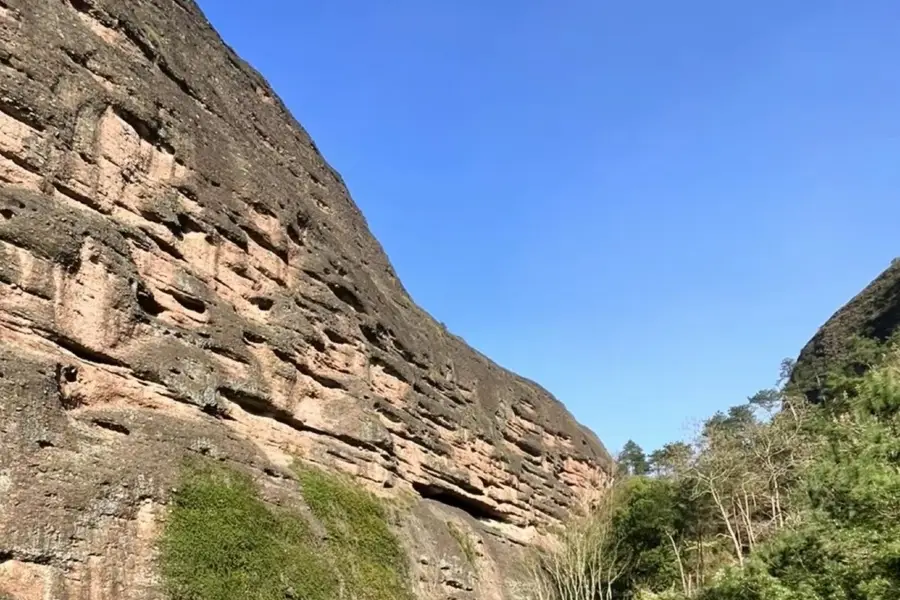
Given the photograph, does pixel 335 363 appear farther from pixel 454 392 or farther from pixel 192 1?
pixel 192 1

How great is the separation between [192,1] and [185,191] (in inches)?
296

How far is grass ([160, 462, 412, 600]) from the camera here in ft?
39.2

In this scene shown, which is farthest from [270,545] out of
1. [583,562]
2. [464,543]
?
[583,562]

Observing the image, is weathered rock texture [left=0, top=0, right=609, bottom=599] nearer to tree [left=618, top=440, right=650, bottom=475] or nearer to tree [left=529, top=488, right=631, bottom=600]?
tree [left=529, top=488, right=631, bottom=600]

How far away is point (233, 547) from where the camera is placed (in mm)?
12781

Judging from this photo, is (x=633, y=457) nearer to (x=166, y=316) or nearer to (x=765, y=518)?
(x=765, y=518)

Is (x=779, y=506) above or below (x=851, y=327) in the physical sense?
below

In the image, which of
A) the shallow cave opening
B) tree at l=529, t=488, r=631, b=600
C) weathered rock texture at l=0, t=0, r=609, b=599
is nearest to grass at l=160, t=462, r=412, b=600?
weathered rock texture at l=0, t=0, r=609, b=599

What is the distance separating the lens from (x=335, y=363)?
1995cm

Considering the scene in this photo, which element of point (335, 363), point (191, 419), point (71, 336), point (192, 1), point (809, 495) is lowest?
point (809, 495)

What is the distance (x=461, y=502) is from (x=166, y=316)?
13.4 metres

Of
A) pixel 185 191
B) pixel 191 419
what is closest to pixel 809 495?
pixel 191 419

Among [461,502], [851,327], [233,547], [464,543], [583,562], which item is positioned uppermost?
[851,327]

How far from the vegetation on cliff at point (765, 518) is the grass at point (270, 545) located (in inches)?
281
